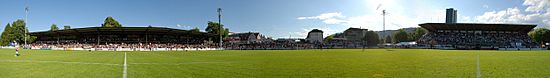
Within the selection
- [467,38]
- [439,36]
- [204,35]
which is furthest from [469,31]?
[204,35]

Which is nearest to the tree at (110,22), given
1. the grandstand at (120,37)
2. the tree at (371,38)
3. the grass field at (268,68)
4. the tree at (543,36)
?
the grandstand at (120,37)

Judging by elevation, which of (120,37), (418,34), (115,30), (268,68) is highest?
(418,34)

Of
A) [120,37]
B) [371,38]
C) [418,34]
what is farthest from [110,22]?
[418,34]

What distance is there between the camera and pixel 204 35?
269 ft

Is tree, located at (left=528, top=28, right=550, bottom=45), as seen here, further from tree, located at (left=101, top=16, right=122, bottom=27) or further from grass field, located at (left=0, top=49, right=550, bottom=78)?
tree, located at (left=101, top=16, right=122, bottom=27)

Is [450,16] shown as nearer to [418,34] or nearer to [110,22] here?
[418,34]

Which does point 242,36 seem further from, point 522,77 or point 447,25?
point 522,77

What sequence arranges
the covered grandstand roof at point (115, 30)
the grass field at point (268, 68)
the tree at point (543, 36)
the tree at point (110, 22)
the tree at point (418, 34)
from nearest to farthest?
1. the grass field at point (268, 68)
2. the covered grandstand roof at point (115, 30)
3. the tree at point (110, 22)
4. the tree at point (543, 36)
5. the tree at point (418, 34)

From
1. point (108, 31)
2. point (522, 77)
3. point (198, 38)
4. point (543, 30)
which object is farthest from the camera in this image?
point (543, 30)

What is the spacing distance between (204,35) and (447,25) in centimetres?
5399

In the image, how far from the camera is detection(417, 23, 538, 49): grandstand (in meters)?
80.3

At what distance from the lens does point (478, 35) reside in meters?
84.6

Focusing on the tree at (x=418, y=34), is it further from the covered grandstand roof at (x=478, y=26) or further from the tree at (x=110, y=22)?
the tree at (x=110, y=22)

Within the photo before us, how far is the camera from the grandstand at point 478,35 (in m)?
80.3
